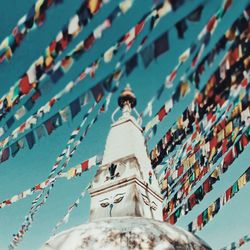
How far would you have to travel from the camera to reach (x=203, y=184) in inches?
382

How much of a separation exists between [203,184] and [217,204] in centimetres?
71

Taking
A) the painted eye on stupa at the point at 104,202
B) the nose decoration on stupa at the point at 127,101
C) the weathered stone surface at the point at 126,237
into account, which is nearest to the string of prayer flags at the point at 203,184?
the weathered stone surface at the point at 126,237

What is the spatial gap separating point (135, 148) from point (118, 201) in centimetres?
203

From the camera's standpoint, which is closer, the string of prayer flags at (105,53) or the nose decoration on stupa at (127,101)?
the string of prayer flags at (105,53)

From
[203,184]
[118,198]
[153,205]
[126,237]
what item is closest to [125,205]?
[118,198]

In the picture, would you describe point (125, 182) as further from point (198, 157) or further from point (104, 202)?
point (198, 157)

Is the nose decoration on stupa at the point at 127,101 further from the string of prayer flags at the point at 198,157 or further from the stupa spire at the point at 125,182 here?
the string of prayer flags at the point at 198,157

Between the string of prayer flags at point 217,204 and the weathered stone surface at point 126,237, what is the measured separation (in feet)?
5.04

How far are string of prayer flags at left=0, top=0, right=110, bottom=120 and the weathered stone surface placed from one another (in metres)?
3.56

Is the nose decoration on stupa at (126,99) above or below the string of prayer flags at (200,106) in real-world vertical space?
above

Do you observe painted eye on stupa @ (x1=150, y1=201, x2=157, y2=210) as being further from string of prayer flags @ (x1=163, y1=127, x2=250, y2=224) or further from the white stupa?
string of prayer flags @ (x1=163, y1=127, x2=250, y2=224)

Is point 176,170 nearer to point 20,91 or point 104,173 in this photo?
point 104,173

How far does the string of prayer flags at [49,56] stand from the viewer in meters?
5.03

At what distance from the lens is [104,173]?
10734 millimetres
